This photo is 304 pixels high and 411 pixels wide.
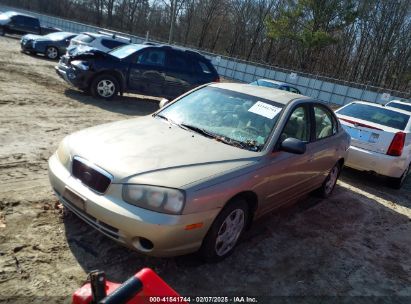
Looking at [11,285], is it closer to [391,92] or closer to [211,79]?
[211,79]

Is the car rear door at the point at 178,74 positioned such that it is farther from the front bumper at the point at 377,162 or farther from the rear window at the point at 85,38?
the rear window at the point at 85,38

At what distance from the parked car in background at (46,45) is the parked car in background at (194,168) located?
15.4m

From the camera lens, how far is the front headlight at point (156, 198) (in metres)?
3.17

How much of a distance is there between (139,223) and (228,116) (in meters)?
1.84

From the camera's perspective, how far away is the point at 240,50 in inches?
2200

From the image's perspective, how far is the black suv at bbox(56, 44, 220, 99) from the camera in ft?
34.9

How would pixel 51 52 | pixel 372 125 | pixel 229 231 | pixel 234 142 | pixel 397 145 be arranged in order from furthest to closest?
pixel 51 52 < pixel 372 125 < pixel 397 145 < pixel 234 142 < pixel 229 231

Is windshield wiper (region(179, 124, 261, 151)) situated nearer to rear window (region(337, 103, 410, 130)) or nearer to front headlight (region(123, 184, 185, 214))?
front headlight (region(123, 184, 185, 214))

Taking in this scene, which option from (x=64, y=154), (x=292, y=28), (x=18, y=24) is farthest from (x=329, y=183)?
(x=292, y=28)

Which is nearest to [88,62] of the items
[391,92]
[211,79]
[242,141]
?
[211,79]

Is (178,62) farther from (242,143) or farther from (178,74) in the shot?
(242,143)

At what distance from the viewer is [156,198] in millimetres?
3188

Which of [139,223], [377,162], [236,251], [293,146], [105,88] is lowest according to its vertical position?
[236,251]

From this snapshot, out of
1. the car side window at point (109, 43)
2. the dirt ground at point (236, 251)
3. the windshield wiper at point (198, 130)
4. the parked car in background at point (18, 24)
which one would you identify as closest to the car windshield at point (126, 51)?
the car side window at point (109, 43)
